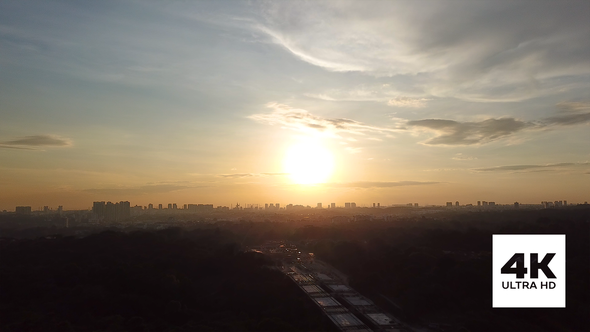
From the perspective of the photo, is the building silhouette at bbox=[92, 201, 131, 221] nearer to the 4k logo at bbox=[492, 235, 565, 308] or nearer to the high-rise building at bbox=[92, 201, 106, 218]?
the high-rise building at bbox=[92, 201, 106, 218]

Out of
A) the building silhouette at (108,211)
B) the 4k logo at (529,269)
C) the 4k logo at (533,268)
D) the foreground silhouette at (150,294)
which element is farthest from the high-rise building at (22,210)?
the 4k logo at (533,268)

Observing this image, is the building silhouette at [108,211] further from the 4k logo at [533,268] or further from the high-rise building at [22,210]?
the 4k logo at [533,268]

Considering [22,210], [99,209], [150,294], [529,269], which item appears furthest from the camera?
[22,210]

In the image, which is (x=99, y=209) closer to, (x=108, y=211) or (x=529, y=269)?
(x=108, y=211)

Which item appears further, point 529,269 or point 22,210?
point 22,210

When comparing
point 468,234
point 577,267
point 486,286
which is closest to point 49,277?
point 486,286

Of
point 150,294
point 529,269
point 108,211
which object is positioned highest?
point 529,269

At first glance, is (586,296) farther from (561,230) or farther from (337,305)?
(561,230)

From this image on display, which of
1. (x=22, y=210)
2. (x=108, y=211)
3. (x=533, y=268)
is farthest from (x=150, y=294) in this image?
(x=22, y=210)

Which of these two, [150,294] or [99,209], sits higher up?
[150,294]
